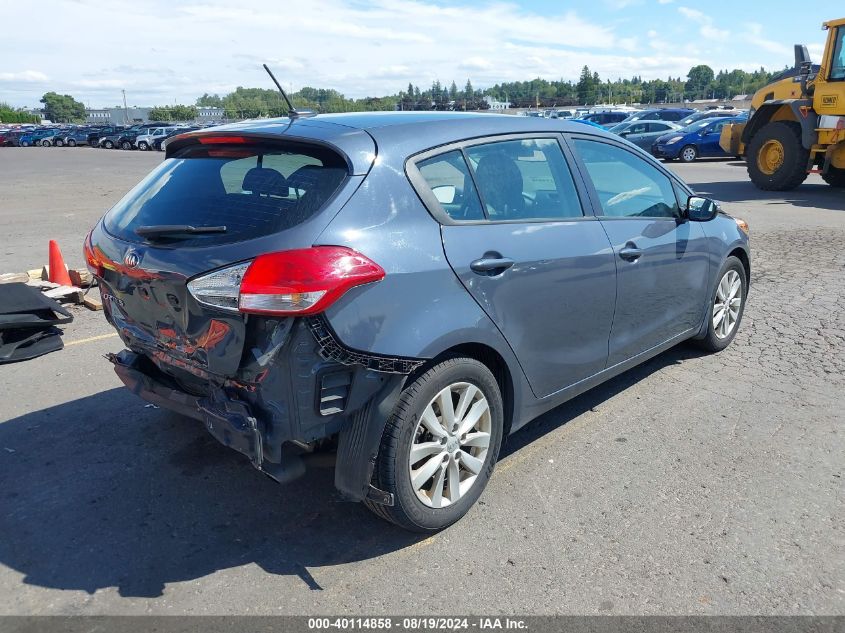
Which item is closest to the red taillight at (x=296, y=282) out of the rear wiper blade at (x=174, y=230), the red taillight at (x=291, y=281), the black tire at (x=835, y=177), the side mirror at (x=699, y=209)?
the red taillight at (x=291, y=281)

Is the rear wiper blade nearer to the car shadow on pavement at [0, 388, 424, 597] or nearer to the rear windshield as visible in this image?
the rear windshield

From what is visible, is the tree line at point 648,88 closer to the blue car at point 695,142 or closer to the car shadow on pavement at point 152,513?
the blue car at point 695,142

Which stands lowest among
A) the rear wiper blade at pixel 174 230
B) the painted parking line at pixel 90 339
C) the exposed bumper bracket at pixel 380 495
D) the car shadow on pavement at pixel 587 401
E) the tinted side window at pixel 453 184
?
the car shadow on pavement at pixel 587 401

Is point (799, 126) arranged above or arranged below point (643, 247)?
above

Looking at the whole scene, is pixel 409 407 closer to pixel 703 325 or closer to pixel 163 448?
pixel 163 448

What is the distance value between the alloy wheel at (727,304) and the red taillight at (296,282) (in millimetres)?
3471

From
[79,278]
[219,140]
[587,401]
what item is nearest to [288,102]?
[219,140]

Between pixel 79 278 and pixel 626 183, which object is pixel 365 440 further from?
pixel 79 278

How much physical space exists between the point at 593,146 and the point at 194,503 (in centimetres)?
291

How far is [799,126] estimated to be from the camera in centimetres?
1449

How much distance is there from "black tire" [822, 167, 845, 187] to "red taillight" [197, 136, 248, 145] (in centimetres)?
1555

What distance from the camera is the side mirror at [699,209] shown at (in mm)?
4578

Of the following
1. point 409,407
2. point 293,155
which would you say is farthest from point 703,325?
point 293,155

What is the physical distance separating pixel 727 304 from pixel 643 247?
161cm
